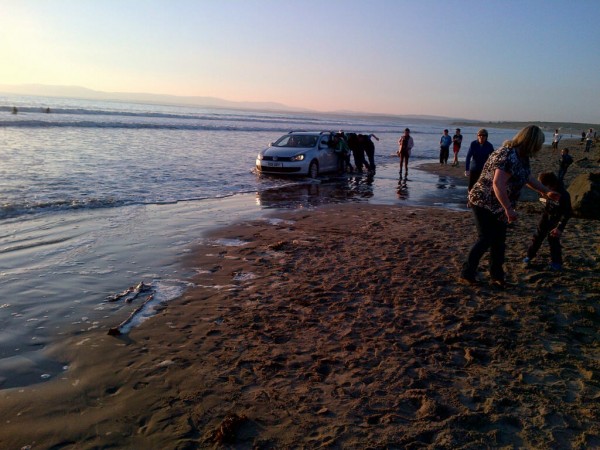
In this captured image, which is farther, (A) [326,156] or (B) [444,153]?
(B) [444,153]

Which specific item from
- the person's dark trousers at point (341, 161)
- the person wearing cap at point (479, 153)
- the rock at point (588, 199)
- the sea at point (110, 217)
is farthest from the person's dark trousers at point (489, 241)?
the person's dark trousers at point (341, 161)

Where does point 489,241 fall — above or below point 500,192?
below

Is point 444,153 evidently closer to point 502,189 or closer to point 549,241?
point 549,241

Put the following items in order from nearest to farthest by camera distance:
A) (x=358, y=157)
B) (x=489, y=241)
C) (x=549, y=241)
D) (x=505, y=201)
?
(x=505, y=201) < (x=489, y=241) < (x=549, y=241) < (x=358, y=157)

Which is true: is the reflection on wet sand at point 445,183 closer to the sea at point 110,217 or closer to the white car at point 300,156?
the sea at point 110,217

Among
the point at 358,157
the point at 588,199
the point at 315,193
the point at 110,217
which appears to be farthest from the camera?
the point at 358,157

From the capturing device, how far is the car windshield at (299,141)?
16.5 m

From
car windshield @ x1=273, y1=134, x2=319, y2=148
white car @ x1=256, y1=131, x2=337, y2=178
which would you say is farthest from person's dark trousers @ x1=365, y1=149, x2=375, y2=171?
car windshield @ x1=273, y1=134, x2=319, y2=148

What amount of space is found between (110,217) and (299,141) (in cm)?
940

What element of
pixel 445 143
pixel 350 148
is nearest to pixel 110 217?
pixel 350 148

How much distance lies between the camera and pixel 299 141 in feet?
54.7

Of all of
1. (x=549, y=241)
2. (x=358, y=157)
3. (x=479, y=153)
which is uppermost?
(x=479, y=153)

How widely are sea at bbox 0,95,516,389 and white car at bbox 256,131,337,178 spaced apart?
0.42 meters

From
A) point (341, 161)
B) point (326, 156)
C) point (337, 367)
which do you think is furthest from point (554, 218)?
point (341, 161)
